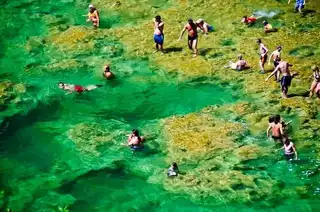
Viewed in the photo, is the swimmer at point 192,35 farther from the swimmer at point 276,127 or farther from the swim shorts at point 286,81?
the swimmer at point 276,127

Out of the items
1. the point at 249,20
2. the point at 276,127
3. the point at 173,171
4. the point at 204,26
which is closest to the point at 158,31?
the point at 204,26

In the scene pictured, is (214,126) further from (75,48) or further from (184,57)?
(75,48)

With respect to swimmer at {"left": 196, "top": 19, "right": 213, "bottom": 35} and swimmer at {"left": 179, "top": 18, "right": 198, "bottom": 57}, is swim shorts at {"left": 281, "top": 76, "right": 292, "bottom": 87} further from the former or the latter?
swimmer at {"left": 196, "top": 19, "right": 213, "bottom": 35}

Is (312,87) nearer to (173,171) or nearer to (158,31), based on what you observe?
(173,171)

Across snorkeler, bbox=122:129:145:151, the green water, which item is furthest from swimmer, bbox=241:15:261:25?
snorkeler, bbox=122:129:145:151

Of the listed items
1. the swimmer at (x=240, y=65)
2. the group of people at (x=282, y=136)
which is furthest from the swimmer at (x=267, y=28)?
the group of people at (x=282, y=136)
